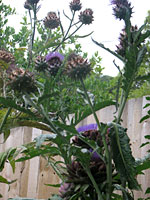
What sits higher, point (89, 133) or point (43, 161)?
point (89, 133)

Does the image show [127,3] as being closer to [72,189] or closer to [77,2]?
[72,189]

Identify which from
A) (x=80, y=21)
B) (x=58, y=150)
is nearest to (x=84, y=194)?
(x=58, y=150)

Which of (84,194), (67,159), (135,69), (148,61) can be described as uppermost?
(148,61)

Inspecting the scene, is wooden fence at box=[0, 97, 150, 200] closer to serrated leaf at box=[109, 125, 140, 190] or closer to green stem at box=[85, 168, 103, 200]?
green stem at box=[85, 168, 103, 200]

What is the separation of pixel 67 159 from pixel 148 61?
590 cm

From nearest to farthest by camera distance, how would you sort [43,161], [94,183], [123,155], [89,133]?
[123,155] < [94,183] < [89,133] < [43,161]

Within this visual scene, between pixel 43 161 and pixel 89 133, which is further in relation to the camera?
pixel 43 161

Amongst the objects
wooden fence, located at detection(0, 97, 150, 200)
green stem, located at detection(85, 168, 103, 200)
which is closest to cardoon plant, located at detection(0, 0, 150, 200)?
green stem, located at detection(85, 168, 103, 200)

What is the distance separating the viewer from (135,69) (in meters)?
1.09

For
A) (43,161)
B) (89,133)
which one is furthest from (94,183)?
(43,161)

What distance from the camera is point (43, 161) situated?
2838 mm

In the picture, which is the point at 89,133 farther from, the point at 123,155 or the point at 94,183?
the point at 123,155

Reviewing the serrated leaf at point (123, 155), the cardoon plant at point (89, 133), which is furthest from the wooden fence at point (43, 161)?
the serrated leaf at point (123, 155)

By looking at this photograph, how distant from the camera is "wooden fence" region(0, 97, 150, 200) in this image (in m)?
2.00
